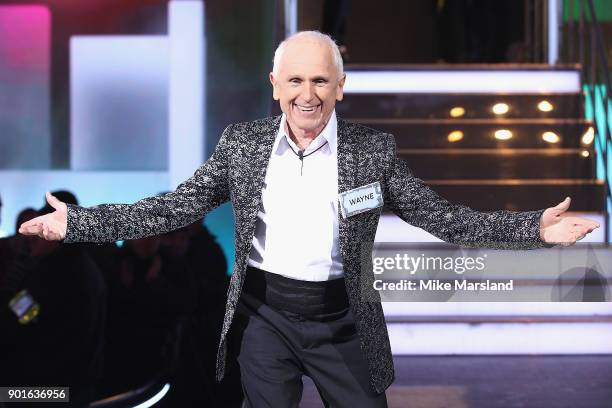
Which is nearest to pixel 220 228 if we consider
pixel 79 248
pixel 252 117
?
pixel 252 117

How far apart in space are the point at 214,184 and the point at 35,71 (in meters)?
4.77

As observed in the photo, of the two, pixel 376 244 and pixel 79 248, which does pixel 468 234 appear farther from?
pixel 79 248

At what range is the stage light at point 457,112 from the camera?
5980mm

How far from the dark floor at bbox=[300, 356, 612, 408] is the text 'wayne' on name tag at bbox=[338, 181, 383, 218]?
1.88 m

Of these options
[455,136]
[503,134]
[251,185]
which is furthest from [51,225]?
[503,134]

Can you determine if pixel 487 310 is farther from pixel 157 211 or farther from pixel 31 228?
pixel 31 228

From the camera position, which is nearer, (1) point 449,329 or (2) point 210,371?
(2) point 210,371

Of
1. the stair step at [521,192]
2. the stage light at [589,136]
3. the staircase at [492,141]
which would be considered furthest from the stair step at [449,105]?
the stair step at [521,192]

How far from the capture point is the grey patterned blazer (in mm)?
1913

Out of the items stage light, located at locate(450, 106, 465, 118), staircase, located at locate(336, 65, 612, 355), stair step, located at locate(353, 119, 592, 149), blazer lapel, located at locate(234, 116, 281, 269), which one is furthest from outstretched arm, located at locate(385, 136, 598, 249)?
stage light, located at locate(450, 106, 465, 118)

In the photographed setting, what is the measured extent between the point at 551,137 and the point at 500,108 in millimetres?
423

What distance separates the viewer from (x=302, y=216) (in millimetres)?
1914

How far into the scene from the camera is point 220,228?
6.59 metres

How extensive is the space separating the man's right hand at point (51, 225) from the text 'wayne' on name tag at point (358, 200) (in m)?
0.57
